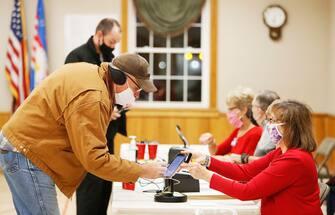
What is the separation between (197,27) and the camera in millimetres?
7773

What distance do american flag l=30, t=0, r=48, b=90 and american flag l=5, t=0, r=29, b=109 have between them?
0.48ft

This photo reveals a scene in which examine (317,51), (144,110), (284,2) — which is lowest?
(144,110)

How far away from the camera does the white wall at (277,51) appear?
25.0 ft

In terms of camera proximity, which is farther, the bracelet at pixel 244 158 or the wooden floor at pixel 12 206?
the wooden floor at pixel 12 206

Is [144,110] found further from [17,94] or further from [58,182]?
[58,182]

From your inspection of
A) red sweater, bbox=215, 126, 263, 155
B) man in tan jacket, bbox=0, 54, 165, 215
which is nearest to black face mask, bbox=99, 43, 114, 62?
red sweater, bbox=215, 126, 263, 155

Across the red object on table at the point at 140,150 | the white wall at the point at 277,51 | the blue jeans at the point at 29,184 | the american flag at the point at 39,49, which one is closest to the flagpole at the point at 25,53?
the american flag at the point at 39,49

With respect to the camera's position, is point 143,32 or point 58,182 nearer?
point 58,182

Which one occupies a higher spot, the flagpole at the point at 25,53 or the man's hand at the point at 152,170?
the flagpole at the point at 25,53

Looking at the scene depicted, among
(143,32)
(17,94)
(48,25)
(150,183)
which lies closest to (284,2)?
(143,32)

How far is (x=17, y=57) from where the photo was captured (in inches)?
296

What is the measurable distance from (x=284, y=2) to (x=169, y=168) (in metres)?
5.53

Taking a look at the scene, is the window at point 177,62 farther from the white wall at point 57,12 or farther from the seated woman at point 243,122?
the seated woman at point 243,122

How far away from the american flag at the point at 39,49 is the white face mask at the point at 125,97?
5.14 meters
